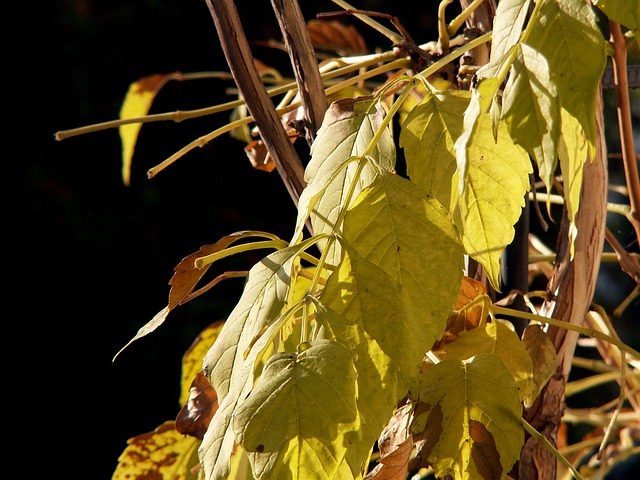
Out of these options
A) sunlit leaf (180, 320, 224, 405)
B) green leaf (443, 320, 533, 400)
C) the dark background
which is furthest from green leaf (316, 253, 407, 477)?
the dark background

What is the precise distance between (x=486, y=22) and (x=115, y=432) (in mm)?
1814

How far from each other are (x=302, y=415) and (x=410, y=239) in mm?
81

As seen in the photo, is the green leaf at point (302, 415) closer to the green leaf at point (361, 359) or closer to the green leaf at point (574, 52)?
the green leaf at point (361, 359)

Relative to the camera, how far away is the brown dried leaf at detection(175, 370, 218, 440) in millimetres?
381

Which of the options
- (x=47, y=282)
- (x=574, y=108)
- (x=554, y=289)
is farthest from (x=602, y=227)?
(x=47, y=282)

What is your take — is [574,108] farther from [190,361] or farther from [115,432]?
[115,432]

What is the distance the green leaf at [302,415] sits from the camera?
224 millimetres

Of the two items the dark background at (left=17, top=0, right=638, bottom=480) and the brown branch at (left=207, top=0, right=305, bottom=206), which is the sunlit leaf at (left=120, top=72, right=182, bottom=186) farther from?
the dark background at (left=17, top=0, right=638, bottom=480)

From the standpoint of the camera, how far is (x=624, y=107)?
1.41ft

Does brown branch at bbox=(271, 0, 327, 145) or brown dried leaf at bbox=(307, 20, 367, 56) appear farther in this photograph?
brown dried leaf at bbox=(307, 20, 367, 56)

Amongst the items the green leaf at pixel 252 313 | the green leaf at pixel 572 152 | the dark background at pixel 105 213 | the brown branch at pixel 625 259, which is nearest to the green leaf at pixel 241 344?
the green leaf at pixel 252 313

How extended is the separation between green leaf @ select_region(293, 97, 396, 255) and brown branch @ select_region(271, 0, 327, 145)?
7cm

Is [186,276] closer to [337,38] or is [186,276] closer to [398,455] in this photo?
[398,455]

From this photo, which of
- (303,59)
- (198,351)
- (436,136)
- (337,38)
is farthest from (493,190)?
(337,38)
